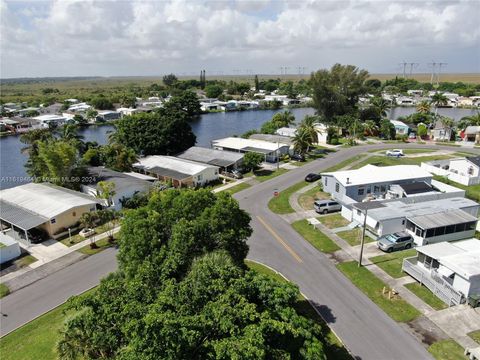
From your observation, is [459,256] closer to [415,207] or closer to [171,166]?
[415,207]

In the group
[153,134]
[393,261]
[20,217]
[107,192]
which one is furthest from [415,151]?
[20,217]

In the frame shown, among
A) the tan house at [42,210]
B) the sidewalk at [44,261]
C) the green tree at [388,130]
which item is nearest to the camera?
the sidewalk at [44,261]

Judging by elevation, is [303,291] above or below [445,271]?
below

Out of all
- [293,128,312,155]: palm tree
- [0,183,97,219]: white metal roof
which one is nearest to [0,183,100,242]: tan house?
[0,183,97,219]: white metal roof


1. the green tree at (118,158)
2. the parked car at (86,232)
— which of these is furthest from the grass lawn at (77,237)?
the green tree at (118,158)

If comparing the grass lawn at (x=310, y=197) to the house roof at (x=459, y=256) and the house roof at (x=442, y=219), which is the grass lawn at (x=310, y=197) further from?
the house roof at (x=459, y=256)

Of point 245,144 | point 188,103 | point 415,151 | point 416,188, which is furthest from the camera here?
point 188,103
